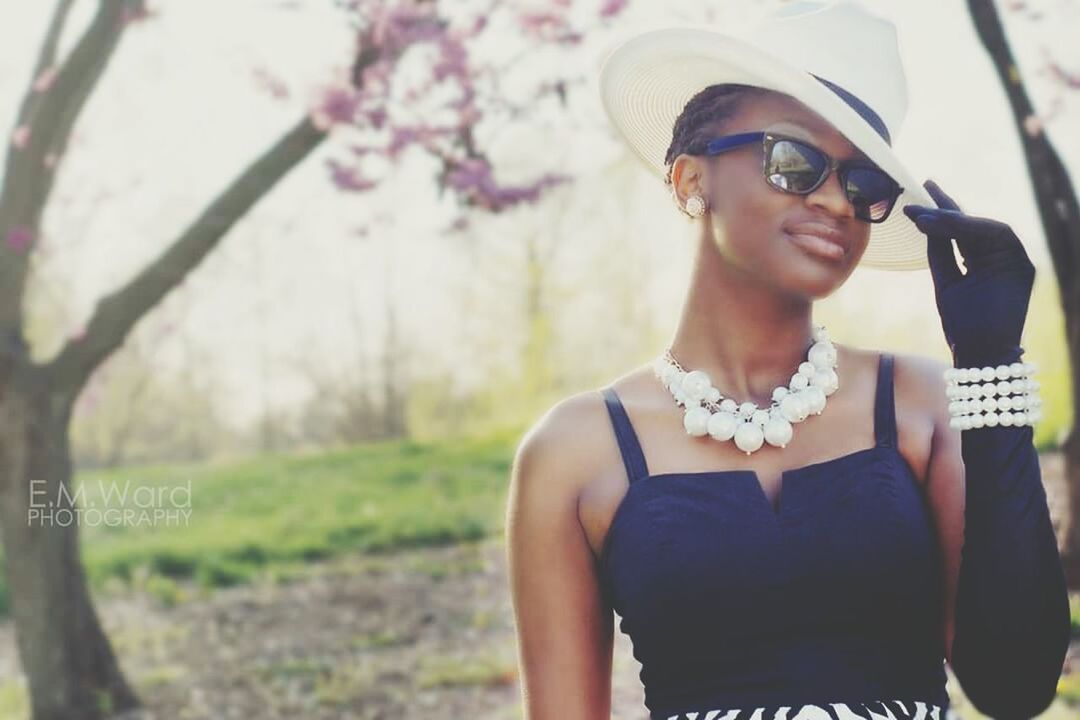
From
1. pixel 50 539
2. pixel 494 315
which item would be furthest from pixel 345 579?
pixel 494 315

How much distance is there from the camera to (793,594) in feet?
5.49

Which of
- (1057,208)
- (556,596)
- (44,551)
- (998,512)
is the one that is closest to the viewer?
(998,512)

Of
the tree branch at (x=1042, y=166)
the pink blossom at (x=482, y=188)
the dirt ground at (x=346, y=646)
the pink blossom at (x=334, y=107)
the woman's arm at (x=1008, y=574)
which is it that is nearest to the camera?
the woman's arm at (x=1008, y=574)

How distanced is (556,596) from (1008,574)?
635 mm

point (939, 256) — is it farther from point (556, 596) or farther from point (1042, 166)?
point (1042, 166)

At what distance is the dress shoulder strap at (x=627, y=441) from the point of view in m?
1.81

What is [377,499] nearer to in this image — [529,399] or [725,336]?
[529,399]

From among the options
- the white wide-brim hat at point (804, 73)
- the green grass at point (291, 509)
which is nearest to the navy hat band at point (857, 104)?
the white wide-brim hat at point (804, 73)

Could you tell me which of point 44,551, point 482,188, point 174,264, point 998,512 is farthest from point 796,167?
point 44,551

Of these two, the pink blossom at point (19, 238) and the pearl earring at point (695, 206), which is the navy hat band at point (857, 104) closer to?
the pearl earring at point (695, 206)

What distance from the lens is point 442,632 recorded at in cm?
745

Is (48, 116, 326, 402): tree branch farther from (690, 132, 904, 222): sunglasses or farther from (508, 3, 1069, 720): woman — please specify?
(690, 132, 904, 222): sunglasses

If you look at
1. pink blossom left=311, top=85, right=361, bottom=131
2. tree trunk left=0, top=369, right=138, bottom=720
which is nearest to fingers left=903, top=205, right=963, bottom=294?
pink blossom left=311, top=85, right=361, bottom=131

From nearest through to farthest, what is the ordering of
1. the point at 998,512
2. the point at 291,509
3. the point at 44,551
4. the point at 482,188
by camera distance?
the point at 998,512, the point at 482,188, the point at 44,551, the point at 291,509
